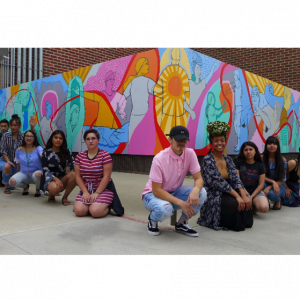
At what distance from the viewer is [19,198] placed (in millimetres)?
5402

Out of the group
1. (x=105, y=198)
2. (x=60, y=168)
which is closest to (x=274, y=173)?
(x=105, y=198)

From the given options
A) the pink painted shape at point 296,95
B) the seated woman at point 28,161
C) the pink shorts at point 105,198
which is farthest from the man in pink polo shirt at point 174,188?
the pink painted shape at point 296,95

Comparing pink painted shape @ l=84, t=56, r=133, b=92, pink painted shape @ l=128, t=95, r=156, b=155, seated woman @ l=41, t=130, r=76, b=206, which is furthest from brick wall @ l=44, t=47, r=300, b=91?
seated woman @ l=41, t=130, r=76, b=206

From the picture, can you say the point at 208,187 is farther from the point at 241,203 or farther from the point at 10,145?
the point at 10,145

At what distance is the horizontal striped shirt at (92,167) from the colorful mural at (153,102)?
3698mm

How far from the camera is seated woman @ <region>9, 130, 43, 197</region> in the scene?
17.5 feet

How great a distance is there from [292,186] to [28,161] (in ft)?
15.1

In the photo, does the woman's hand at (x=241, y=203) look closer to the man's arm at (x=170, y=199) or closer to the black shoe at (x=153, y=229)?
the man's arm at (x=170, y=199)

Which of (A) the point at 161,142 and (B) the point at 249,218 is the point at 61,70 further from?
(B) the point at 249,218

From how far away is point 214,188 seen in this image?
3.79 metres

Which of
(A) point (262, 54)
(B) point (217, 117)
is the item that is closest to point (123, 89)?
(B) point (217, 117)

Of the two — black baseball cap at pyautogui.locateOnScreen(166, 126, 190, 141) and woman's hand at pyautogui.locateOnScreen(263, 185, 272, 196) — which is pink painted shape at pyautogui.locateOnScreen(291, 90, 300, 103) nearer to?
woman's hand at pyautogui.locateOnScreen(263, 185, 272, 196)

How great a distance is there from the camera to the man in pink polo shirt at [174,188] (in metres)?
3.23

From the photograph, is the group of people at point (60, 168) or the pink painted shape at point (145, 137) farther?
the pink painted shape at point (145, 137)
